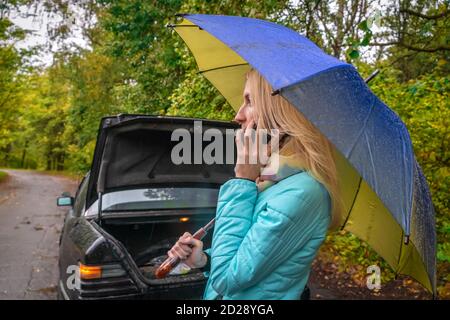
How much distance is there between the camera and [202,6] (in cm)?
547

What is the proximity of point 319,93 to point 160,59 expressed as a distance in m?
7.71

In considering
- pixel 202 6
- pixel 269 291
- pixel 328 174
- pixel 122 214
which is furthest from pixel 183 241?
pixel 202 6

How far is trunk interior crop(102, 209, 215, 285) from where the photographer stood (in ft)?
11.9

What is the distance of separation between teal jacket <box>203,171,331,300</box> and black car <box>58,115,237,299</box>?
1501 mm

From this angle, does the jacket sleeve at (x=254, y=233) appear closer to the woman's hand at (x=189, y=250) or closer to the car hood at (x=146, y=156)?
the woman's hand at (x=189, y=250)

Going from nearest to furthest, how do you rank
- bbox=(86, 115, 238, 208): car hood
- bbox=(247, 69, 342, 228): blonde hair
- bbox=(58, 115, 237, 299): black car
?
bbox=(247, 69, 342, 228): blonde hair, bbox=(58, 115, 237, 299): black car, bbox=(86, 115, 238, 208): car hood

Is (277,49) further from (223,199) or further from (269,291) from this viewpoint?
(269,291)

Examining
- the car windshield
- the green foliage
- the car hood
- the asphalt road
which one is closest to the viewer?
the car hood

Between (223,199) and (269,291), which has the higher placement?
(223,199)

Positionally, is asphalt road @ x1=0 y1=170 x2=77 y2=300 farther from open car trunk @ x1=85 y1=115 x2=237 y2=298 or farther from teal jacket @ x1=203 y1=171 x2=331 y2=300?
teal jacket @ x1=203 y1=171 x2=331 y2=300

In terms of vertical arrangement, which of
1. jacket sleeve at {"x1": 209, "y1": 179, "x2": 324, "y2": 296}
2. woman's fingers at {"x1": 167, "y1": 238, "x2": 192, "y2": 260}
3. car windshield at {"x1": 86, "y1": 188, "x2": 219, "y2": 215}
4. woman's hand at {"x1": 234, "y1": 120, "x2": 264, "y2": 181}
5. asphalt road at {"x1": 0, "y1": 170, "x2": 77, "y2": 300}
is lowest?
asphalt road at {"x1": 0, "y1": 170, "x2": 77, "y2": 300}

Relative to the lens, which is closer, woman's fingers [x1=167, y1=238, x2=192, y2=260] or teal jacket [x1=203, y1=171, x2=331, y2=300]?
teal jacket [x1=203, y1=171, x2=331, y2=300]

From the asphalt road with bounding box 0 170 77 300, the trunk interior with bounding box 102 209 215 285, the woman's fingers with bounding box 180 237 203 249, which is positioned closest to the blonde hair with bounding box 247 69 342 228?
the woman's fingers with bounding box 180 237 203 249

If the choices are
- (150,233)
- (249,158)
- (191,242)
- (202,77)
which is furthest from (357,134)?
(202,77)
